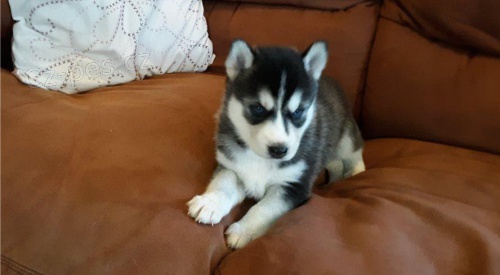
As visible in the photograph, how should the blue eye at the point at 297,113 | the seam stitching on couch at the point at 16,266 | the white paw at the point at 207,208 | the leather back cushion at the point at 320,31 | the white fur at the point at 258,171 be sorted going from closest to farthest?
the seam stitching on couch at the point at 16,266 < the white paw at the point at 207,208 < the blue eye at the point at 297,113 < the white fur at the point at 258,171 < the leather back cushion at the point at 320,31

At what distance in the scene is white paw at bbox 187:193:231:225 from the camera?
4.34 ft

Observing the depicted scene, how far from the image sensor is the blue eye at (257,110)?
1409 mm

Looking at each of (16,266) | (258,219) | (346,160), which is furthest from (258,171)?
(16,266)

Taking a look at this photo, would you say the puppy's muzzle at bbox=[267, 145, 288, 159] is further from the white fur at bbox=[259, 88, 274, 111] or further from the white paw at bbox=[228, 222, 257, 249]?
the white paw at bbox=[228, 222, 257, 249]

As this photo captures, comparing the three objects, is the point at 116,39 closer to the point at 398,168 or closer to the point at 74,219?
the point at 74,219

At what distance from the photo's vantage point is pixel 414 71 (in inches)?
78.1

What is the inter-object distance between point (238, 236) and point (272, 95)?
0.39m

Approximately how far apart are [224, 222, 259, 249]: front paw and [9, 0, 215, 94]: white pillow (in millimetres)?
837

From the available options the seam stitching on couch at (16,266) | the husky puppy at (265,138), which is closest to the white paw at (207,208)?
the husky puppy at (265,138)

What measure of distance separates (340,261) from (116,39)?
3.83 ft

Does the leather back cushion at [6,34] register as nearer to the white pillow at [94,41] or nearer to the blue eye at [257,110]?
the white pillow at [94,41]

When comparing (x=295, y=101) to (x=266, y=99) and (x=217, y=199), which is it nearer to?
(x=266, y=99)

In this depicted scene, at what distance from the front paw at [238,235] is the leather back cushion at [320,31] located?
3.03ft

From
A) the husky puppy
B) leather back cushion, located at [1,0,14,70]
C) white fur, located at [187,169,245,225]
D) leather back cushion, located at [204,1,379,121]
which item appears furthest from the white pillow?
white fur, located at [187,169,245,225]
